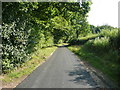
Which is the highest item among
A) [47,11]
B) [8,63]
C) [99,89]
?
[47,11]

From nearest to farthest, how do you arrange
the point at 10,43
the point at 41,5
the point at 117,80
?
the point at 117,80
the point at 10,43
the point at 41,5

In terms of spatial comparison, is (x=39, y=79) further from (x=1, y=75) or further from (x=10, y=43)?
(x=10, y=43)

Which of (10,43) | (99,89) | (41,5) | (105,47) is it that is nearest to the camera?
(99,89)

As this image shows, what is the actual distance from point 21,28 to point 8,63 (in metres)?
3.25

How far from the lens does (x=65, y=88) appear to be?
24.7 ft

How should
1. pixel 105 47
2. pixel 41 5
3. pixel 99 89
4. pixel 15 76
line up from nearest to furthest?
pixel 99 89 → pixel 15 76 → pixel 41 5 → pixel 105 47

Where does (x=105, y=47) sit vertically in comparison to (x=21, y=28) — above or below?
below

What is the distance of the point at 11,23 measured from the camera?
37.2ft

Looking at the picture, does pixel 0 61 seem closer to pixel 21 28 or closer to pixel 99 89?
pixel 21 28

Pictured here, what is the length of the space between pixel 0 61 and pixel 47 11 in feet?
27.7

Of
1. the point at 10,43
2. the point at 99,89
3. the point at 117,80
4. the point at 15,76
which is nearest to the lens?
the point at 99,89

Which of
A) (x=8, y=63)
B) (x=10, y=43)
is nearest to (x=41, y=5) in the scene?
(x=10, y=43)

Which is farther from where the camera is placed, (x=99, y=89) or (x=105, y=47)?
(x=105, y=47)

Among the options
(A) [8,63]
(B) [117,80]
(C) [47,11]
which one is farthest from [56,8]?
(B) [117,80]
